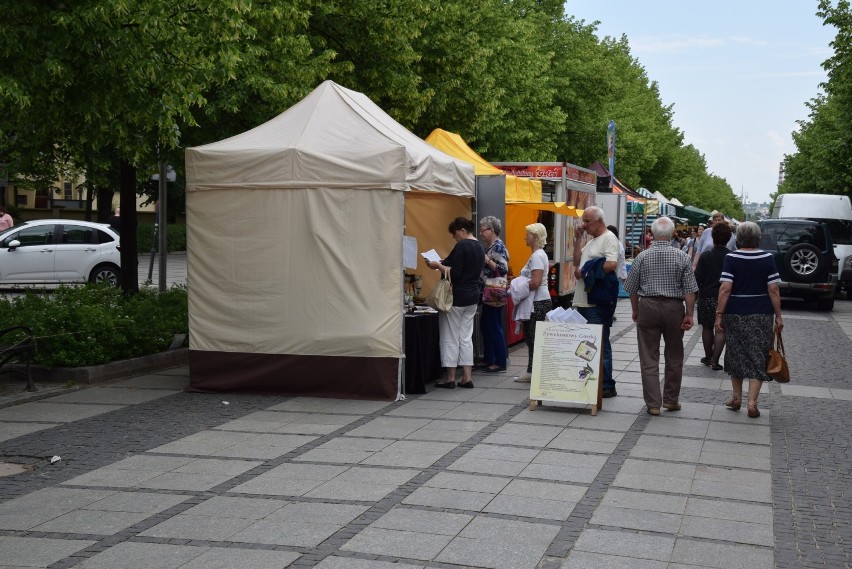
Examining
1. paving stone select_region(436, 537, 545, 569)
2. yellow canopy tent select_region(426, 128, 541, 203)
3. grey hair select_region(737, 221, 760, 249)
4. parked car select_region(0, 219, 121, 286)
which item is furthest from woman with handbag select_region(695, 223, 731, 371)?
parked car select_region(0, 219, 121, 286)

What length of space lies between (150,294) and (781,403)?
8.91m

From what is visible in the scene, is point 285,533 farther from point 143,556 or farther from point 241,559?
point 143,556

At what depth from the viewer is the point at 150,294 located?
1602 cm

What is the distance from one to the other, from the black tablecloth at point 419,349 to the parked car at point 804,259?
46.5ft

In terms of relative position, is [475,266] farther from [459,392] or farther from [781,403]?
[781,403]

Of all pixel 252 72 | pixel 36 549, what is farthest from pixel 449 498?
pixel 252 72

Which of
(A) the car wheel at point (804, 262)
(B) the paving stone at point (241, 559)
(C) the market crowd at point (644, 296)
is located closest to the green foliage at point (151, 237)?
(A) the car wheel at point (804, 262)

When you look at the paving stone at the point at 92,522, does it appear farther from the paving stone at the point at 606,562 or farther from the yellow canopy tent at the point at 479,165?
the yellow canopy tent at the point at 479,165

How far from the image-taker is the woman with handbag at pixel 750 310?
1022 centimetres

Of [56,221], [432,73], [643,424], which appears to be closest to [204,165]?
[643,424]

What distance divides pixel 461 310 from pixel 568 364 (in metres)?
1.91

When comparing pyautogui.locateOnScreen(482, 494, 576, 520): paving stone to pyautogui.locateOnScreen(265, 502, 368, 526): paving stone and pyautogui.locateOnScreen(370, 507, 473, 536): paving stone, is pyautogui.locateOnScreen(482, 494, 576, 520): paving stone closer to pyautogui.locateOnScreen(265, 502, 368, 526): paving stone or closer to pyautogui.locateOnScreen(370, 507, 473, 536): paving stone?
pyautogui.locateOnScreen(370, 507, 473, 536): paving stone

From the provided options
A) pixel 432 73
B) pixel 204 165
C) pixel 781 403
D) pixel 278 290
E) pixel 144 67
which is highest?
pixel 432 73

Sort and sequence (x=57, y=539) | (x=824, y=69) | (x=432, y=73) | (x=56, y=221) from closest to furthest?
(x=57, y=539)
(x=432, y=73)
(x=56, y=221)
(x=824, y=69)
